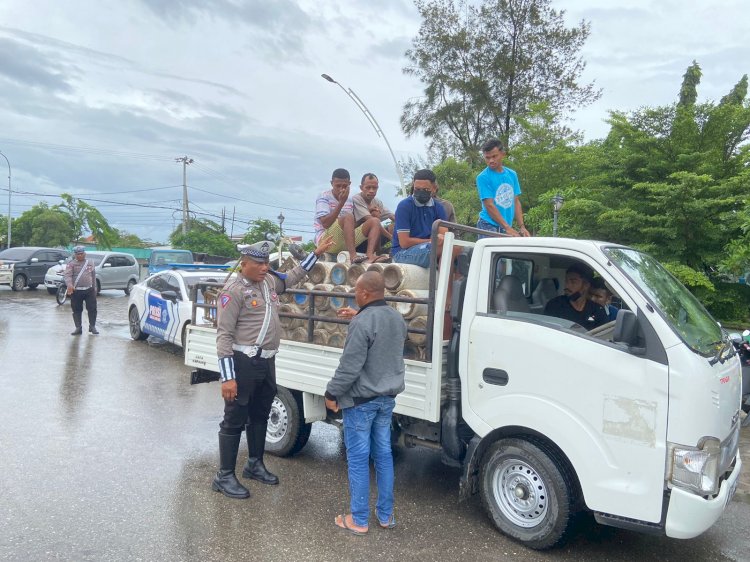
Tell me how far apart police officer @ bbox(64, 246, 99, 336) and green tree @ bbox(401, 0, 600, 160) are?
665 inches

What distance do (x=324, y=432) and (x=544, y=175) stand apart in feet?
47.1

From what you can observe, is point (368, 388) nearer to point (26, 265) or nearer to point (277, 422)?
point (277, 422)

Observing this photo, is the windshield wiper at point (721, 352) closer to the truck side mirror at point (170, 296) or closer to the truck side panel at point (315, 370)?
the truck side panel at point (315, 370)

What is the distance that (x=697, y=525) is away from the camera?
3303 millimetres

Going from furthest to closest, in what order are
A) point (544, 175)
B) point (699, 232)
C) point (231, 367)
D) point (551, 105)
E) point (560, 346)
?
1. point (551, 105)
2. point (544, 175)
3. point (699, 232)
4. point (231, 367)
5. point (560, 346)

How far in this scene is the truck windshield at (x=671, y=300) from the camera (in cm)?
354

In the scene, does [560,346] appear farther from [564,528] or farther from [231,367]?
[231,367]

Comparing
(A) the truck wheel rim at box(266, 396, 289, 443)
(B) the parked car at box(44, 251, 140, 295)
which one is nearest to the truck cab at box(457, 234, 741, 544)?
(A) the truck wheel rim at box(266, 396, 289, 443)

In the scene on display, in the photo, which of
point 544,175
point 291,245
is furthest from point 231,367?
point 544,175

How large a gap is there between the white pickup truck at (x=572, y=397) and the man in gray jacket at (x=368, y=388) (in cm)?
34

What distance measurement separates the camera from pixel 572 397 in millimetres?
3611

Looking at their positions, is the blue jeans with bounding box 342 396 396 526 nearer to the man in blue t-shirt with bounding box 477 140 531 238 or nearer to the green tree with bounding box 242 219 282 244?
the man in blue t-shirt with bounding box 477 140 531 238

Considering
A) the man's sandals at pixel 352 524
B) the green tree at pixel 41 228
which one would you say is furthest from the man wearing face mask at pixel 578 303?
the green tree at pixel 41 228

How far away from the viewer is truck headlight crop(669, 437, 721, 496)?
10.7 feet
